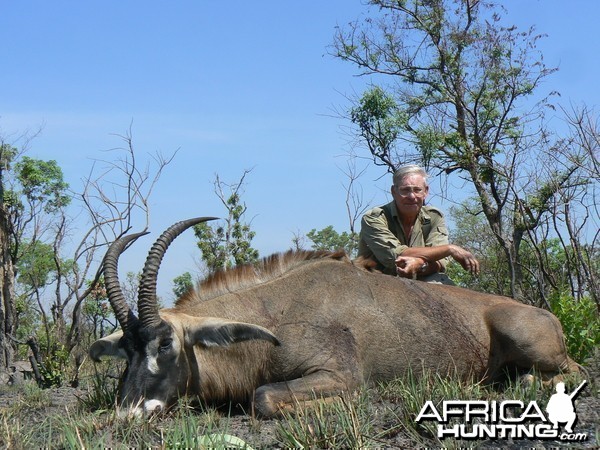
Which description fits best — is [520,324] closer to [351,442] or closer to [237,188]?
[351,442]

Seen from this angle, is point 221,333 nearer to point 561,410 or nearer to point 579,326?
point 561,410

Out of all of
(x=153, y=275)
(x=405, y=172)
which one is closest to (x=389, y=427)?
(x=153, y=275)

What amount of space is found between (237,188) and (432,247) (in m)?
10.4

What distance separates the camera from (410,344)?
6.60m

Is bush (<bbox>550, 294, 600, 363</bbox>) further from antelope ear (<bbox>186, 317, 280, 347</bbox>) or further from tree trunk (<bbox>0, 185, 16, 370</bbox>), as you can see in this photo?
tree trunk (<bbox>0, 185, 16, 370</bbox>)

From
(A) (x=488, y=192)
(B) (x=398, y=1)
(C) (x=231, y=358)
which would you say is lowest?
(C) (x=231, y=358)

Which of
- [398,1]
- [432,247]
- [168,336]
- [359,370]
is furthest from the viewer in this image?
[398,1]

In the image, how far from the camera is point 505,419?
186 inches

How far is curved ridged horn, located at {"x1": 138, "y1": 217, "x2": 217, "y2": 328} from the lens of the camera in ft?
19.3

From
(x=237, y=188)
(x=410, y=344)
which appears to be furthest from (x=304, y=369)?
(x=237, y=188)

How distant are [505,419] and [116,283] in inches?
122

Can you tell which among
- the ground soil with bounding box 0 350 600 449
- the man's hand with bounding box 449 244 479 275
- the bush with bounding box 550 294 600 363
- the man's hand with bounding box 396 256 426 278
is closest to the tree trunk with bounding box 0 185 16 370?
the ground soil with bounding box 0 350 600 449

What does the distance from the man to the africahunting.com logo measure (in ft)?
7.03

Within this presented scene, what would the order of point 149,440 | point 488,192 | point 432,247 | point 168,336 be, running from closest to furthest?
point 149,440
point 168,336
point 432,247
point 488,192
